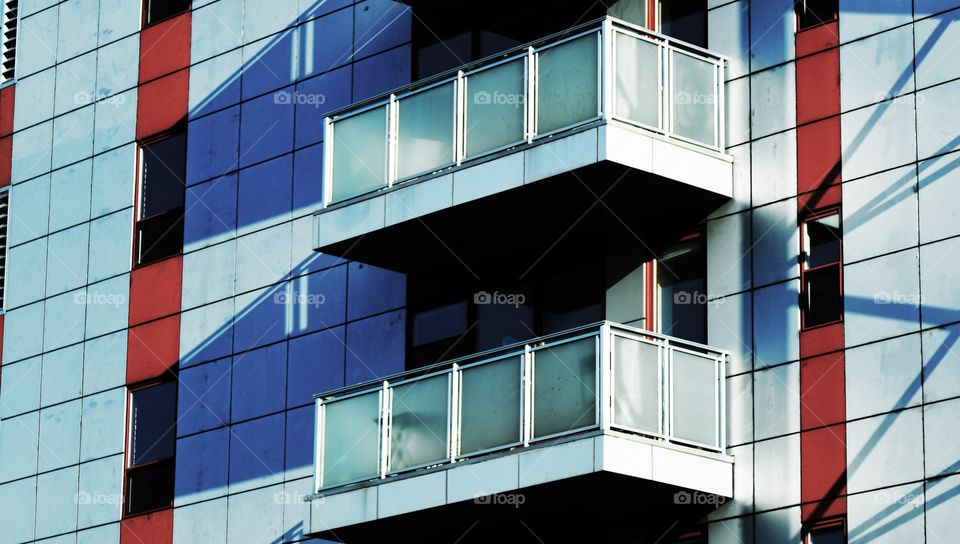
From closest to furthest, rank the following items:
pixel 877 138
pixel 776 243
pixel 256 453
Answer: pixel 877 138 → pixel 776 243 → pixel 256 453

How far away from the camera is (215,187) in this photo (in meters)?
32.0

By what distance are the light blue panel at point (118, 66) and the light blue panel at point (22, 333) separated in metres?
3.66

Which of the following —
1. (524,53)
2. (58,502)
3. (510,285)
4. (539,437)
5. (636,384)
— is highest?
(524,53)

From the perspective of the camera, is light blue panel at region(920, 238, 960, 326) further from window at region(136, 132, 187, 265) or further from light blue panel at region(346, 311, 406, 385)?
window at region(136, 132, 187, 265)

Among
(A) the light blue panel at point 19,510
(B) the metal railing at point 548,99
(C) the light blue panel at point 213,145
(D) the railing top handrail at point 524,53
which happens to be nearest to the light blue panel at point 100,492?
(A) the light blue panel at point 19,510

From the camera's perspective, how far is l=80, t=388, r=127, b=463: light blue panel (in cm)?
3192

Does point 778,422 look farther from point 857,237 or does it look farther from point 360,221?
point 360,221

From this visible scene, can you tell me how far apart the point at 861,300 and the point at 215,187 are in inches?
469

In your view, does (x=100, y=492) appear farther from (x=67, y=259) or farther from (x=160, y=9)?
(x=160, y=9)

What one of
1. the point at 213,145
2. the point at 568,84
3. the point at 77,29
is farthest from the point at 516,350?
the point at 77,29

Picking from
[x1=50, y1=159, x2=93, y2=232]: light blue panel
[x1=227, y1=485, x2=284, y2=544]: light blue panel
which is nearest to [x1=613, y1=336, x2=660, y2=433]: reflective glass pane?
[x1=227, y1=485, x2=284, y2=544]: light blue panel

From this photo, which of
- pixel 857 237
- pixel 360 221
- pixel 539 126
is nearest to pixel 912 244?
pixel 857 237

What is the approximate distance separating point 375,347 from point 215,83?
599 centimetres

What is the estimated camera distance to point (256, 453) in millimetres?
29734
